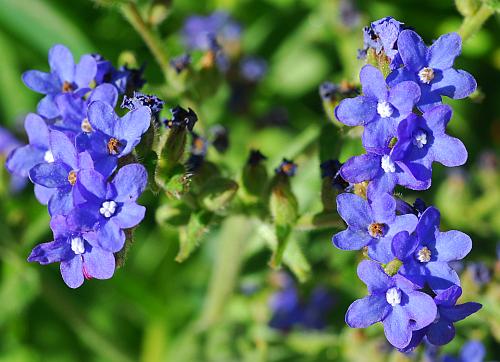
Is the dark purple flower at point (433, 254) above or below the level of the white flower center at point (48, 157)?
below

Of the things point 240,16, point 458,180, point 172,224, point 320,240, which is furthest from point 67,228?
point 240,16

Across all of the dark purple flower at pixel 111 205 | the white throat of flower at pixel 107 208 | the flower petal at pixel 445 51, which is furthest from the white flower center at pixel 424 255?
the white throat of flower at pixel 107 208

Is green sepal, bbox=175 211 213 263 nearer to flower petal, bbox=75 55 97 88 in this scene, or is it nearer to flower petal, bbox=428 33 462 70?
flower petal, bbox=75 55 97 88

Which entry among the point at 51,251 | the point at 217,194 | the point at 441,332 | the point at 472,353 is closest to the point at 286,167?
the point at 217,194

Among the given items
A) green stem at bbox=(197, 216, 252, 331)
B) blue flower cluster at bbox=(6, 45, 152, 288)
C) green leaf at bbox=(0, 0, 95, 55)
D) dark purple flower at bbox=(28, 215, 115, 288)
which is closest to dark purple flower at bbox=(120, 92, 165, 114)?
blue flower cluster at bbox=(6, 45, 152, 288)

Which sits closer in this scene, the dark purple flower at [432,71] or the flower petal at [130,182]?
the flower petal at [130,182]

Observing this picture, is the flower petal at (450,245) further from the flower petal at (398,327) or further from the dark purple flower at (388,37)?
the dark purple flower at (388,37)

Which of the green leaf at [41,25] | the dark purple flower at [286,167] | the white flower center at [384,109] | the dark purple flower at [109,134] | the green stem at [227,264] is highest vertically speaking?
the dark purple flower at [109,134]
